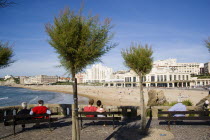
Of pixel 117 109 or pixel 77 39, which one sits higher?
pixel 77 39

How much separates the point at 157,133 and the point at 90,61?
13.3 ft

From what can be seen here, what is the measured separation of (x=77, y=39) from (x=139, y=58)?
3.51 metres

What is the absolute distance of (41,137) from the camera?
263 inches

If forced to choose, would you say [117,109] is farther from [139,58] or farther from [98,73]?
[98,73]

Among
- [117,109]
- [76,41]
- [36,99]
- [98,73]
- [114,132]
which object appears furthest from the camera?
[98,73]

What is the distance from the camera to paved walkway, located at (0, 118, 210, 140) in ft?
21.2

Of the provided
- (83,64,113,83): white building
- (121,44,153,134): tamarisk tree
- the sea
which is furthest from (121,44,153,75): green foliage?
(83,64,113,83): white building

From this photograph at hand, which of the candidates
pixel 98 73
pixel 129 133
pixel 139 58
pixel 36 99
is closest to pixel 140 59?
pixel 139 58

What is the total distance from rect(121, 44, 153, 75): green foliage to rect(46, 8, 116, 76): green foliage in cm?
270

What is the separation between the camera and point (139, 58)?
747 centimetres

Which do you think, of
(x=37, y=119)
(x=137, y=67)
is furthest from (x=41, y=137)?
(x=137, y=67)

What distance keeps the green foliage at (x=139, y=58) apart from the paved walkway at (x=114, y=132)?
2.50 meters

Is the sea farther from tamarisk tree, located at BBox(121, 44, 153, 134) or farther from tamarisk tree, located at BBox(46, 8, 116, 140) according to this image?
tamarisk tree, located at BBox(46, 8, 116, 140)

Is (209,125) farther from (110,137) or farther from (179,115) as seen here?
(110,137)
